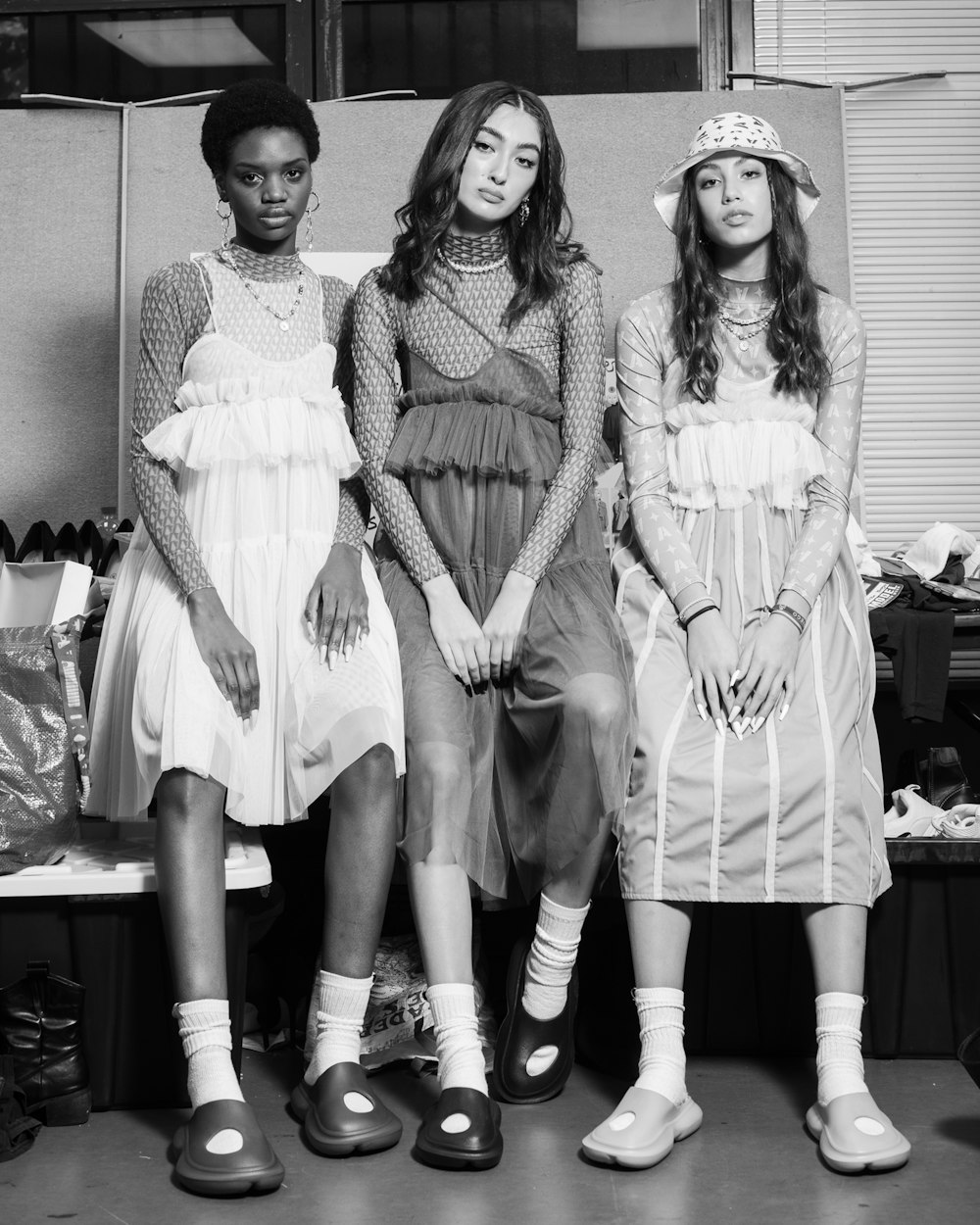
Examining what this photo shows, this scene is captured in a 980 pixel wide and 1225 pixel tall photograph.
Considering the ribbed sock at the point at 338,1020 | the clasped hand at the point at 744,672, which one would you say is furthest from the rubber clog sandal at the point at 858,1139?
the ribbed sock at the point at 338,1020

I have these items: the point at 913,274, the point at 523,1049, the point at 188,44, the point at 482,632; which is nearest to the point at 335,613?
the point at 482,632

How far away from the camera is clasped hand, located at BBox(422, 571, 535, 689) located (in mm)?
2164

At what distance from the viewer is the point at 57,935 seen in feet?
7.04

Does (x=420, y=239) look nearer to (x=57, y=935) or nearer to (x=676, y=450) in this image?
(x=676, y=450)

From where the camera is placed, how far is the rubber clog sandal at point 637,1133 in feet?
6.07

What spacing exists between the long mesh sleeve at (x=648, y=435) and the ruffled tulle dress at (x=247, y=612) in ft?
1.48

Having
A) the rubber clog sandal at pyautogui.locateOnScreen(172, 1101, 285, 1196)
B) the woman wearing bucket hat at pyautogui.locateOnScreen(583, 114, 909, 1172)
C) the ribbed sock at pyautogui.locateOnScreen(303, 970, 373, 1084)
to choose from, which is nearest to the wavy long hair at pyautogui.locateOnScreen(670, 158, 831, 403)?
the woman wearing bucket hat at pyautogui.locateOnScreen(583, 114, 909, 1172)

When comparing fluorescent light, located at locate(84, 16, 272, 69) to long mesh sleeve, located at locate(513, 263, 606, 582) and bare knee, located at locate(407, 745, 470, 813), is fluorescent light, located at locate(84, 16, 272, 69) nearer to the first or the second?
long mesh sleeve, located at locate(513, 263, 606, 582)

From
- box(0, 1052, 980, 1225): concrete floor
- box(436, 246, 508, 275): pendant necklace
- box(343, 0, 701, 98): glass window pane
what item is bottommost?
box(0, 1052, 980, 1225): concrete floor

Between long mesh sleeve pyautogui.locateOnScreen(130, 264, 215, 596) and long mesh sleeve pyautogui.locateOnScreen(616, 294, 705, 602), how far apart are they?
703mm

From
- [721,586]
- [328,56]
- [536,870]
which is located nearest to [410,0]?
[328,56]

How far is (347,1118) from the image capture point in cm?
190

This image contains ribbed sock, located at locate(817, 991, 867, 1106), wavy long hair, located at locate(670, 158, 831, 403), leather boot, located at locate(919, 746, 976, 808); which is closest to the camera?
ribbed sock, located at locate(817, 991, 867, 1106)

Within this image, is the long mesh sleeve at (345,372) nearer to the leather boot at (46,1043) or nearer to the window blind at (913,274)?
the leather boot at (46,1043)
